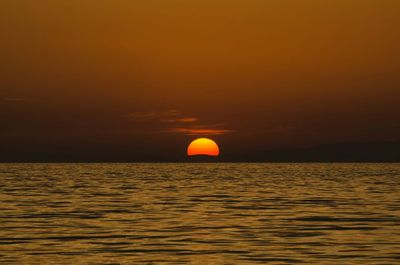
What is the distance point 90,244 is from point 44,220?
10.7 meters

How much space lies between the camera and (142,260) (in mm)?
26953

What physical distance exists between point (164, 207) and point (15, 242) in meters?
19.7

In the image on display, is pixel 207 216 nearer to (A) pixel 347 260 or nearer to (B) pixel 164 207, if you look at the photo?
(B) pixel 164 207

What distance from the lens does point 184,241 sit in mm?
31906

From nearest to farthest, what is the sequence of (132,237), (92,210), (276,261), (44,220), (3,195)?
(276,261) → (132,237) → (44,220) → (92,210) → (3,195)

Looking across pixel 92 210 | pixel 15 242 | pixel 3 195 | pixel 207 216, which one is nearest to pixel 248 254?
pixel 15 242

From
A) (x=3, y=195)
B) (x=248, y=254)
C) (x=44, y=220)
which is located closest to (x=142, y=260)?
(x=248, y=254)

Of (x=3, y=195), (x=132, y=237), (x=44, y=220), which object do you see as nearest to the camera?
(x=132, y=237)

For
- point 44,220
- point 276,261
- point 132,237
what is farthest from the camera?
point 44,220

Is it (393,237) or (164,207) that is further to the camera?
(164,207)

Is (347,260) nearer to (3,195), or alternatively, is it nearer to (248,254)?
(248,254)

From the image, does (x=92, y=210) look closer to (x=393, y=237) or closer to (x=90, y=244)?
(x=90, y=244)

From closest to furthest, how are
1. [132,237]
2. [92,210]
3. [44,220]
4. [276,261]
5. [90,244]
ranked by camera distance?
1. [276,261]
2. [90,244]
3. [132,237]
4. [44,220]
5. [92,210]

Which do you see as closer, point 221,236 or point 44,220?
point 221,236
